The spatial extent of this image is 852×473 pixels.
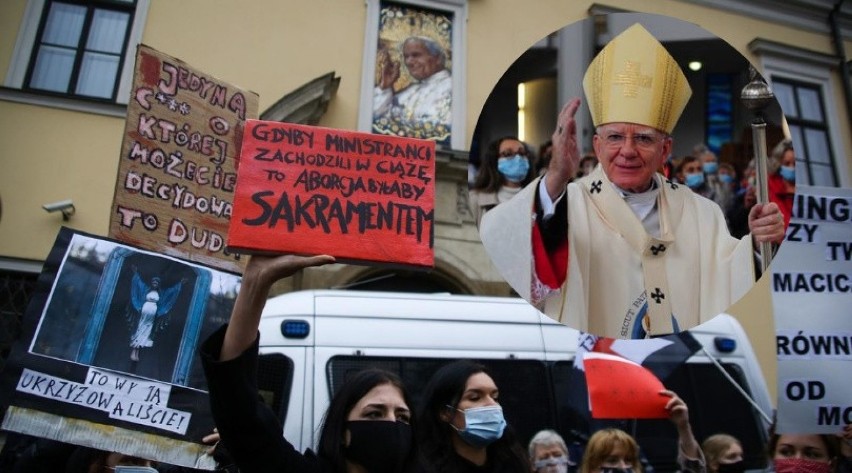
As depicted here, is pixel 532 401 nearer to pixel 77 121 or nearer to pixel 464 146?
pixel 464 146

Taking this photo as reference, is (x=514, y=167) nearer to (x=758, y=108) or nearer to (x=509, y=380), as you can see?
(x=758, y=108)

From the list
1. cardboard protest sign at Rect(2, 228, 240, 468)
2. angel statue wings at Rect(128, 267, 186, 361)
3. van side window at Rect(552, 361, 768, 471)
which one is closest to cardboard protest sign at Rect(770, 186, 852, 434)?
van side window at Rect(552, 361, 768, 471)

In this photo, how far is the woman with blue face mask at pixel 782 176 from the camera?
8.13ft

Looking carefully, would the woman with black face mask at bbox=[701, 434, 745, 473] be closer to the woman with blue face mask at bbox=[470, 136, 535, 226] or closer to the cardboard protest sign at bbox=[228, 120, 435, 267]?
the woman with blue face mask at bbox=[470, 136, 535, 226]

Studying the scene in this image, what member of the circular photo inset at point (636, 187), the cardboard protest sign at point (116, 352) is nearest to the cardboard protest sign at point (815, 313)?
the circular photo inset at point (636, 187)

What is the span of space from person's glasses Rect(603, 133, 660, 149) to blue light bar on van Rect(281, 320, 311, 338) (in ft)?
9.46

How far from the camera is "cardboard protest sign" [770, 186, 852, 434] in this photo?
11.0 ft

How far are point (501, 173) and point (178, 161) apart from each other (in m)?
1.77

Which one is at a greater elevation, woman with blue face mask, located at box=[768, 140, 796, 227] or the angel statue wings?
woman with blue face mask, located at box=[768, 140, 796, 227]

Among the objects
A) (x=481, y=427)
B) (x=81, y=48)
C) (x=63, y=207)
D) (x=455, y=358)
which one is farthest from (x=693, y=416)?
(x=81, y=48)

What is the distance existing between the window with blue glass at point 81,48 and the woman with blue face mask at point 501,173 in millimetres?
6941

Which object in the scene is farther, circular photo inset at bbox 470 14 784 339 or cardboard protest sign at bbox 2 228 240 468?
cardboard protest sign at bbox 2 228 240 468

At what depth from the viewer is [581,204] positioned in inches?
95.8

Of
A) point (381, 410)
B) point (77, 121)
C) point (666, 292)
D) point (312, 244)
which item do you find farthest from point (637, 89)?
point (77, 121)
